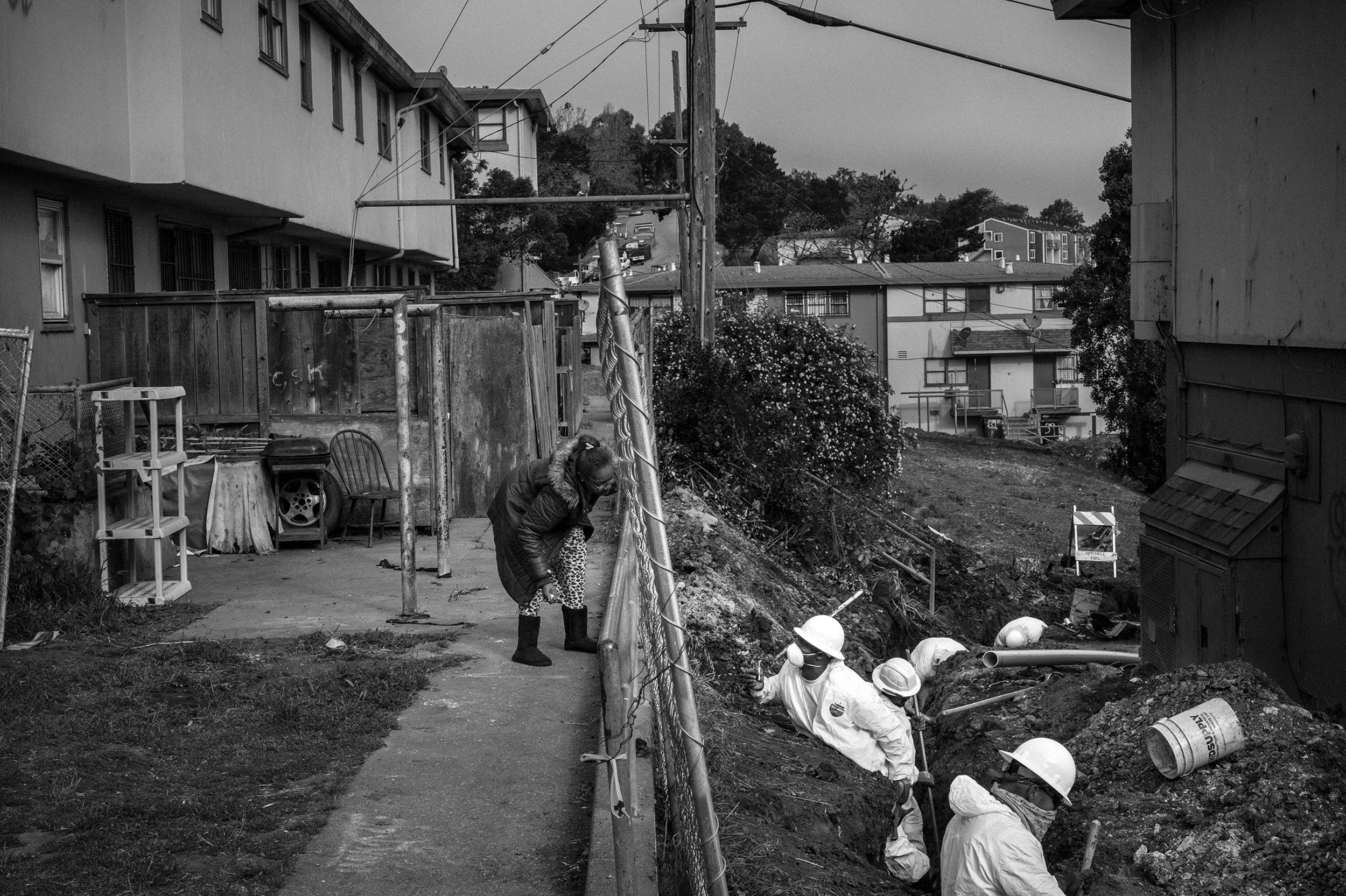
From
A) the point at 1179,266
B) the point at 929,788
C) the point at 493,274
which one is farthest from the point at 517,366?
the point at 493,274

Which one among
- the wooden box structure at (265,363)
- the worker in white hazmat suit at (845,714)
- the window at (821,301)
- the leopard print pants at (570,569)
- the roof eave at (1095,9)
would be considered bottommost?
the worker in white hazmat suit at (845,714)

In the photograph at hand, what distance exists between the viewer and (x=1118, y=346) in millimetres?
33875

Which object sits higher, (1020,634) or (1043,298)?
(1043,298)

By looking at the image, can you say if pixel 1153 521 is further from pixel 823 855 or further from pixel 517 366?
pixel 517 366

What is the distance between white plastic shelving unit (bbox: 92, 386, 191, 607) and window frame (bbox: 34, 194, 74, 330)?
3.03 m

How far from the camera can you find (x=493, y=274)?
127ft

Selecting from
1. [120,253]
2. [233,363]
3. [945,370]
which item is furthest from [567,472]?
[945,370]

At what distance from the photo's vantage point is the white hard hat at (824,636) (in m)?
7.25

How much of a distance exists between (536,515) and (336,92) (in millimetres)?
14312

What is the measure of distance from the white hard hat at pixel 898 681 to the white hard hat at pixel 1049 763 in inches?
91.5

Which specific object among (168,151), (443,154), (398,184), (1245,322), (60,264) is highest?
(443,154)

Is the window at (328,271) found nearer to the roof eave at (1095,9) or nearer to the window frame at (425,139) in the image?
the window frame at (425,139)

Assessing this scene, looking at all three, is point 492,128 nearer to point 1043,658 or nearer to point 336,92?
point 336,92

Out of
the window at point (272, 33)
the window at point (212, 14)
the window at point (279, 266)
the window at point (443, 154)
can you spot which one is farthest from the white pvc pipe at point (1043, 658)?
the window at point (443, 154)
